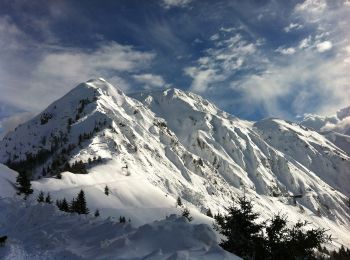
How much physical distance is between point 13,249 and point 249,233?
58.8 ft

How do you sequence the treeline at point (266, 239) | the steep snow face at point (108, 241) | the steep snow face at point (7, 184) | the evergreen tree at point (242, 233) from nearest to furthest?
1. the steep snow face at point (108, 241)
2. the treeline at point (266, 239)
3. the evergreen tree at point (242, 233)
4. the steep snow face at point (7, 184)

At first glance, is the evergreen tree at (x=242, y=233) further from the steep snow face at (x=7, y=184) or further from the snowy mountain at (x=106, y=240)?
the steep snow face at (x=7, y=184)

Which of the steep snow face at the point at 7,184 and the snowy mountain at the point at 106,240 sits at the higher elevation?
the steep snow face at the point at 7,184

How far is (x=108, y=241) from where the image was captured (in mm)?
27750

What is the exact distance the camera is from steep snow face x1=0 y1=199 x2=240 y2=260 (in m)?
25.0

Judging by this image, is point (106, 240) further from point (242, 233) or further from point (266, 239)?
point (266, 239)

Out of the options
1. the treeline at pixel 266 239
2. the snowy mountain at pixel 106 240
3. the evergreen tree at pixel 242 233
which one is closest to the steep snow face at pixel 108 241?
the snowy mountain at pixel 106 240

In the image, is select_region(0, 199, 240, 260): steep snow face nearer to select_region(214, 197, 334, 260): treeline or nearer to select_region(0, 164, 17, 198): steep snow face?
select_region(214, 197, 334, 260): treeline

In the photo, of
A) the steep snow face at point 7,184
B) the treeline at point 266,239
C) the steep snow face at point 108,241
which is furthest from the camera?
the steep snow face at point 7,184

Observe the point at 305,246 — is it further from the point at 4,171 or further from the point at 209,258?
the point at 4,171

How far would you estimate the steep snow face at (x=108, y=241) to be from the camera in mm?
25000

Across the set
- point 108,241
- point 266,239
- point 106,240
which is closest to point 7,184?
point 106,240

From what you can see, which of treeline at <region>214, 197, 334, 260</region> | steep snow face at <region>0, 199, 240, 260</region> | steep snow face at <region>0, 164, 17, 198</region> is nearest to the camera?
steep snow face at <region>0, 199, 240, 260</region>

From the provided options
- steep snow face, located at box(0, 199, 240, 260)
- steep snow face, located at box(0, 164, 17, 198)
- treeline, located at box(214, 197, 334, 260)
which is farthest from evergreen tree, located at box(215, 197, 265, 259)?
steep snow face, located at box(0, 164, 17, 198)
